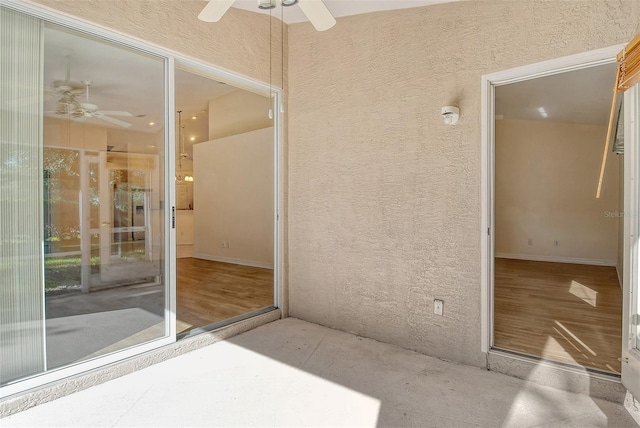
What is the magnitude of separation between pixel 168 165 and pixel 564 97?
585 centimetres

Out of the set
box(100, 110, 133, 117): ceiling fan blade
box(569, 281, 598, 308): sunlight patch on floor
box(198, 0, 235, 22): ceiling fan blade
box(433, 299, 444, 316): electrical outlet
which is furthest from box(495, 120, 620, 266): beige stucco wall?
box(100, 110, 133, 117): ceiling fan blade

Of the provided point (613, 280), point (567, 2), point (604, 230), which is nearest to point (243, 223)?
point (567, 2)

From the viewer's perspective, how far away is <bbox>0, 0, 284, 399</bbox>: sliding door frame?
228 centimetres

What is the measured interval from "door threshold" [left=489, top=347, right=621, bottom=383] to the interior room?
76 centimetres

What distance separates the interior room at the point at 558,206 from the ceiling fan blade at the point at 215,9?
355 cm

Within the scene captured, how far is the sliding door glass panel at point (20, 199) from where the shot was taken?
216cm

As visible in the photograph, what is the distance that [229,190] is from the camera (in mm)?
7301

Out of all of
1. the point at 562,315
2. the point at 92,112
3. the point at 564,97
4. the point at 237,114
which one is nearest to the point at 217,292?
the point at 92,112

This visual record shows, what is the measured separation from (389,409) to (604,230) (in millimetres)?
7012

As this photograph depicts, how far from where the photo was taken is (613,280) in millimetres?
5520

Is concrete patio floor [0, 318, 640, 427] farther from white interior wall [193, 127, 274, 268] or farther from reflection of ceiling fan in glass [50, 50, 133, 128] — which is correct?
white interior wall [193, 127, 274, 268]

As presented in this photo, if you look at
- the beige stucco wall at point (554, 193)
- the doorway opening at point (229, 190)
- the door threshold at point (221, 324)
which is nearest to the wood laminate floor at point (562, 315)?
the beige stucco wall at point (554, 193)

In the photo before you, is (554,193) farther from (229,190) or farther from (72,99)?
(72,99)

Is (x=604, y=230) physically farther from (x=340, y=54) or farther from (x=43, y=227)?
(x=43, y=227)
